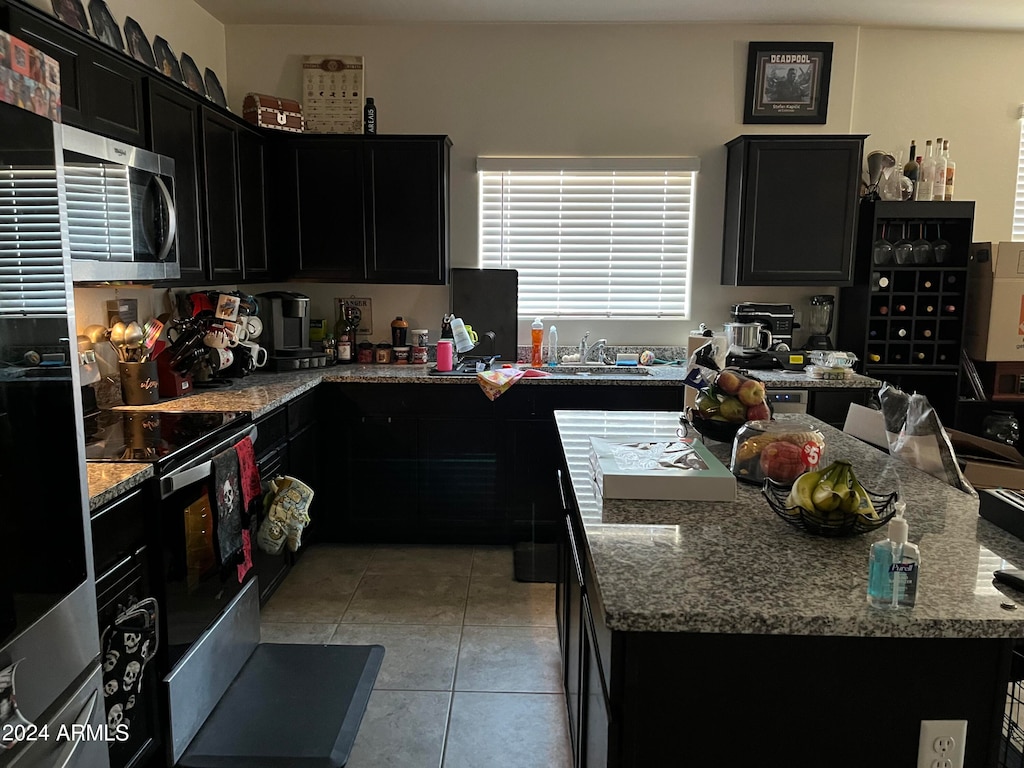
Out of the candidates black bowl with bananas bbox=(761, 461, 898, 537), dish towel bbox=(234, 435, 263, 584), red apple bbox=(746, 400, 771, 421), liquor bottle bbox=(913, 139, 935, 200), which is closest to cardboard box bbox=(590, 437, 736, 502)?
black bowl with bananas bbox=(761, 461, 898, 537)

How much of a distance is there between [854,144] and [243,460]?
11.5ft

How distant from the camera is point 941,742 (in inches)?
45.6

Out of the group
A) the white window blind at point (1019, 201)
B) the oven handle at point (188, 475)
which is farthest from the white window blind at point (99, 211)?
the white window blind at point (1019, 201)

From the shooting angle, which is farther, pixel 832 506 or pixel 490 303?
pixel 490 303

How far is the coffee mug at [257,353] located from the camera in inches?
138

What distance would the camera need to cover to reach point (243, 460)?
2.54 meters

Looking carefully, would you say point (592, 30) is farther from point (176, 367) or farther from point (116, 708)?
point (116, 708)

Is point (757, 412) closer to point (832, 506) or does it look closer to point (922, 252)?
point (832, 506)

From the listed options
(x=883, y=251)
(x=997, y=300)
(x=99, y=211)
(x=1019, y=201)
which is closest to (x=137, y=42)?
(x=99, y=211)

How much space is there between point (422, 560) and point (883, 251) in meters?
3.08

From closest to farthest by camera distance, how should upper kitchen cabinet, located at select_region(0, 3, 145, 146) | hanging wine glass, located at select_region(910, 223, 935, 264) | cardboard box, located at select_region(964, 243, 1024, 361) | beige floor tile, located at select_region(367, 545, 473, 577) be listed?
upper kitchen cabinet, located at select_region(0, 3, 145, 146)
beige floor tile, located at select_region(367, 545, 473, 577)
cardboard box, located at select_region(964, 243, 1024, 361)
hanging wine glass, located at select_region(910, 223, 935, 264)

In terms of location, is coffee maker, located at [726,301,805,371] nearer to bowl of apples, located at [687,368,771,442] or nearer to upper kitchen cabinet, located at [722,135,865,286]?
upper kitchen cabinet, located at [722,135,865,286]

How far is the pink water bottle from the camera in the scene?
152 inches

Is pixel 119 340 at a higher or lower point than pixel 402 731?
higher
